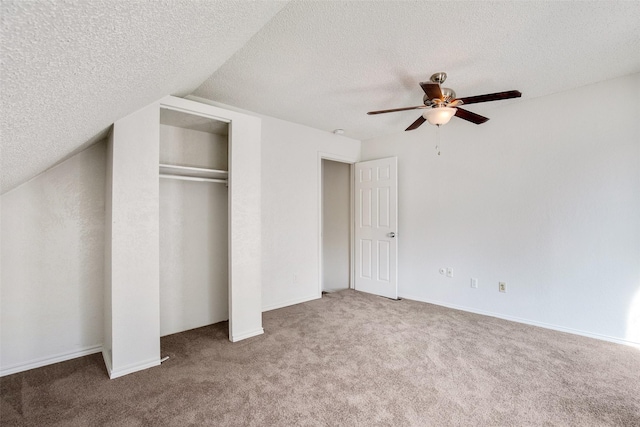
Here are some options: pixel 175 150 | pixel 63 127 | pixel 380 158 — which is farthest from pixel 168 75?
pixel 380 158

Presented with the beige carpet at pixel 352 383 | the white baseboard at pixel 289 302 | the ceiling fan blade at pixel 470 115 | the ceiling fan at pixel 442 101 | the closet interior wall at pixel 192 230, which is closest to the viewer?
the beige carpet at pixel 352 383

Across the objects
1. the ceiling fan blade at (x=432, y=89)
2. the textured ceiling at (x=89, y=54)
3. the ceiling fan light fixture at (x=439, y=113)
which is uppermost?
the ceiling fan blade at (x=432, y=89)

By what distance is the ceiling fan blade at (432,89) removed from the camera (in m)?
2.14

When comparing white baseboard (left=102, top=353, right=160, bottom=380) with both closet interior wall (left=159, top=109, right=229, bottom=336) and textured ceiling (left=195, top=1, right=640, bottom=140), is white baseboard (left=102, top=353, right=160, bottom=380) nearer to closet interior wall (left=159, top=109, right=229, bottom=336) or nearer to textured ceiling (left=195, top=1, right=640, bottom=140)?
closet interior wall (left=159, top=109, right=229, bottom=336)

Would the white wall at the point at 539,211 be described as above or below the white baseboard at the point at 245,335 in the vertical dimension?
above

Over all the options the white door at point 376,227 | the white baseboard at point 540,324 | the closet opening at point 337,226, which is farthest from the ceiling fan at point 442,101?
the closet opening at point 337,226

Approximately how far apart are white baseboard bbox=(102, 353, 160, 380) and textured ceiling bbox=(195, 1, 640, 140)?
8.17 ft

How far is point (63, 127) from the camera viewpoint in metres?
1.33

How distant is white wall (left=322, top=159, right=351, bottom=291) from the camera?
512 cm

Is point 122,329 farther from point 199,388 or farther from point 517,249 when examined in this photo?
point 517,249

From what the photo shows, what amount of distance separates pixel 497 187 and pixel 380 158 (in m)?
1.70

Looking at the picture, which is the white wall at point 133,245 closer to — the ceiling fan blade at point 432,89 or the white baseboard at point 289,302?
the white baseboard at point 289,302

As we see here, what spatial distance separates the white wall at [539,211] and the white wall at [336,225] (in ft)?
4.02

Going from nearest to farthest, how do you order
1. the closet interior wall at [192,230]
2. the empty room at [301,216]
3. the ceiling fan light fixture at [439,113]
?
the empty room at [301,216], the ceiling fan light fixture at [439,113], the closet interior wall at [192,230]
